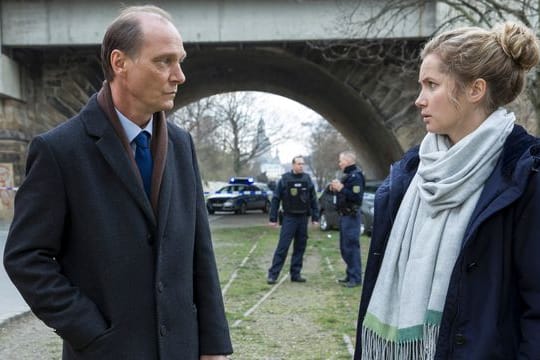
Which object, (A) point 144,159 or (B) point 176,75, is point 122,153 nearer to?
(A) point 144,159

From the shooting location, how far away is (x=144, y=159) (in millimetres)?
1984

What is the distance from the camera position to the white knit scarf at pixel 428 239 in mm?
1916

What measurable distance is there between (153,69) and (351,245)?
674 centimetres

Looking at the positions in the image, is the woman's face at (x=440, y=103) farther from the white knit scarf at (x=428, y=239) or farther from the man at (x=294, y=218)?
the man at (x=294, y=218)

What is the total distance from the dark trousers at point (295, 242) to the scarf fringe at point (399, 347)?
20.3ft

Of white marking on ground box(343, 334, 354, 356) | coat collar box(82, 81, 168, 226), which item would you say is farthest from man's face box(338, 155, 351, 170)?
A: coat collar box(82, 81, 168, 226)

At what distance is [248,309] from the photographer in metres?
6.73

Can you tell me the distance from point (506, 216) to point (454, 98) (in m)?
0.48

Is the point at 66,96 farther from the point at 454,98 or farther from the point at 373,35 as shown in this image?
the point at 454,98

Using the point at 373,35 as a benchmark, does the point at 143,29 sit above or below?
below

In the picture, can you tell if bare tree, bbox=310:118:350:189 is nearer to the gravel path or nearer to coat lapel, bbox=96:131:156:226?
the gravel path

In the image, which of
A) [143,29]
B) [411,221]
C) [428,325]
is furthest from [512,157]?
[143,29]

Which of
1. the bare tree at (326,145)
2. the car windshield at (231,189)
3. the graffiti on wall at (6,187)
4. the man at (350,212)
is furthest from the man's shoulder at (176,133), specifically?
the bare tree at (326,145)

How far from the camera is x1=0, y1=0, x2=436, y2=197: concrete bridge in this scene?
12695 millimetres
